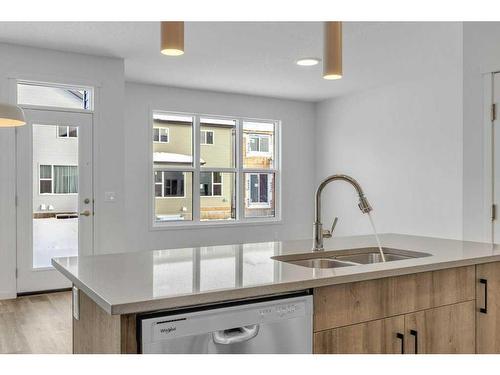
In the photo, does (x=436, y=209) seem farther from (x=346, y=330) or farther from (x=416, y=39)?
(x=346, y=330)

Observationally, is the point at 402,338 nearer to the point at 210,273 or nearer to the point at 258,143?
the point at 210,273

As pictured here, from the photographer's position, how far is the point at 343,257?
2.28 metres

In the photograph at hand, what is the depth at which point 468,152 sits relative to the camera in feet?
11.6

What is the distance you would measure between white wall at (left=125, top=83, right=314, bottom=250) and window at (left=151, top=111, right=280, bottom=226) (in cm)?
15

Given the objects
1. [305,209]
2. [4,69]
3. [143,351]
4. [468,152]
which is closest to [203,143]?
[305,209]

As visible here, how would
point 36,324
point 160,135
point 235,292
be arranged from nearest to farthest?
1. point 235,292
2. point 36,324
3. point 160,135

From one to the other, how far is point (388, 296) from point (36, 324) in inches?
117

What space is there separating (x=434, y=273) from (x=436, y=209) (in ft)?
13.2

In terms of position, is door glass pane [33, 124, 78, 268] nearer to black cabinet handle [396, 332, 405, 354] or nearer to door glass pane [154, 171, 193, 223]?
door glass pane [154, 171, 193, 223]

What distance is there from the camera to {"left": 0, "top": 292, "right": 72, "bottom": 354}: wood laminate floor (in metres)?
3.15

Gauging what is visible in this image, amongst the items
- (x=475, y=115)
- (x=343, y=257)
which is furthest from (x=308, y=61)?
(x=343, y=257)

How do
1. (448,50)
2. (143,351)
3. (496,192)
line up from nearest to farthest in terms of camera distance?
(143,351)
(496,192)
(448,50)

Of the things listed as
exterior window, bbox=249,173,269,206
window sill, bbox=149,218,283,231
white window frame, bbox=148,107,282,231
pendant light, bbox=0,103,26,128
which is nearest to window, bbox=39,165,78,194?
white window frame, bbox=148,107,282,231

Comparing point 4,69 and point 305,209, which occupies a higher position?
point 4,69
